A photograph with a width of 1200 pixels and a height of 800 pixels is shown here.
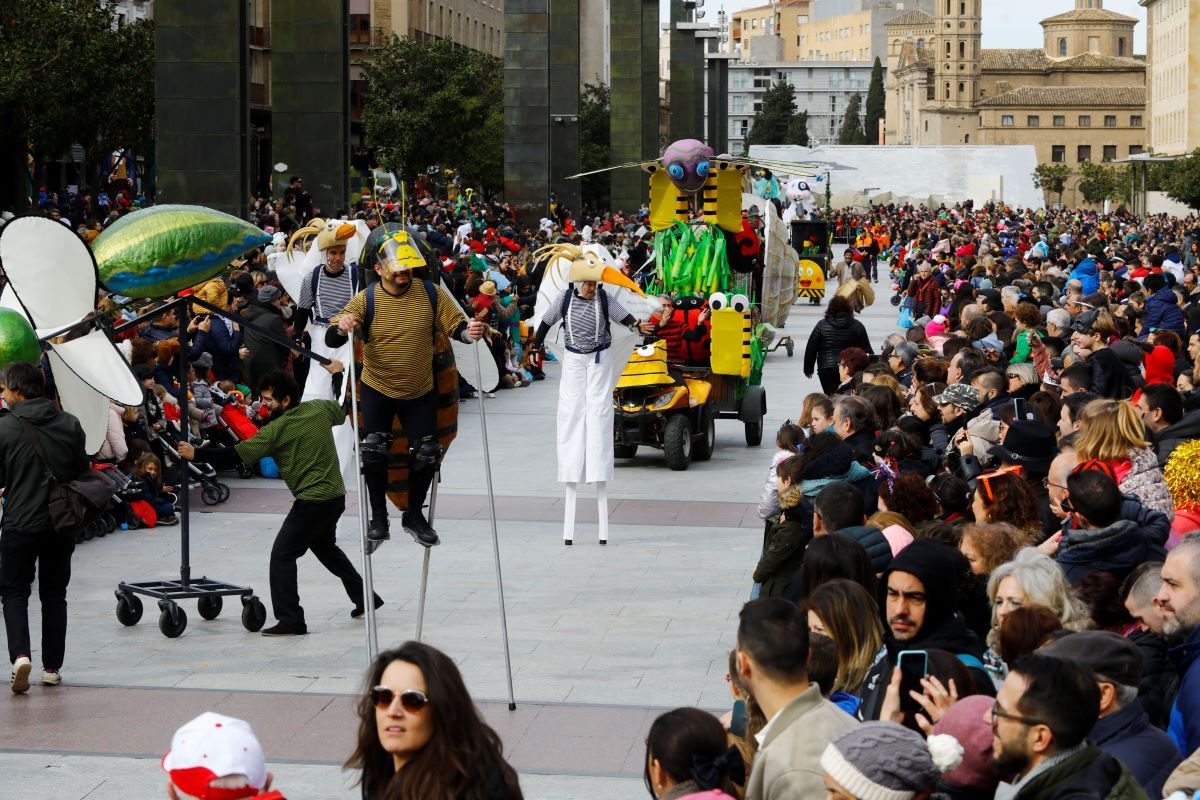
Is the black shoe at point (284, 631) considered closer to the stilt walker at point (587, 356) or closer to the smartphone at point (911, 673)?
the stilt walker at point (587, 356)

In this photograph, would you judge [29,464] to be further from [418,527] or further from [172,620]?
[418,527]

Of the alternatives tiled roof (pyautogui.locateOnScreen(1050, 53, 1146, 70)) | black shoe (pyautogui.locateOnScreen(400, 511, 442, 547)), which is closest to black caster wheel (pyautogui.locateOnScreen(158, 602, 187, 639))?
black shoe (pyautogui.locateOnScreen(400, 511, 442, 547))

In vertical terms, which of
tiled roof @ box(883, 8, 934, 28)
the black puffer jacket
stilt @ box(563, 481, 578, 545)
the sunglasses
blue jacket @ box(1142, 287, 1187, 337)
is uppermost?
tiled roof @ box(883, 8, 934, 28)

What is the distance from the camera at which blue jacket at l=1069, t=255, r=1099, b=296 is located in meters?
26.0

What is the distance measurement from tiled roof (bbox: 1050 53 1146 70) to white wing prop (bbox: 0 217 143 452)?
16640 centimetres

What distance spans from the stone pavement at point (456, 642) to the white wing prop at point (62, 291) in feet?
5.00

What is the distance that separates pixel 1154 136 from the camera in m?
131

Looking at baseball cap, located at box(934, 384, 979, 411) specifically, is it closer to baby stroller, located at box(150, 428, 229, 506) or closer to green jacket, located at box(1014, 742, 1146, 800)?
baby stroller, located at box(150, 428, 229, 506)

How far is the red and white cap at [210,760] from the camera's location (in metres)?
4.13

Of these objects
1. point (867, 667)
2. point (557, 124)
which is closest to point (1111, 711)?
point (867, 667)

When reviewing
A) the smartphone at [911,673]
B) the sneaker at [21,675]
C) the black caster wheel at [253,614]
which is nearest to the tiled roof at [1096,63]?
the black caster wheel at [253,614]

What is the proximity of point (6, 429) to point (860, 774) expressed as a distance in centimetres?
611

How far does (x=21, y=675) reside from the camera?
8891mm

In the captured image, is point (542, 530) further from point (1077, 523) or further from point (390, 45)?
point (390, 45)
